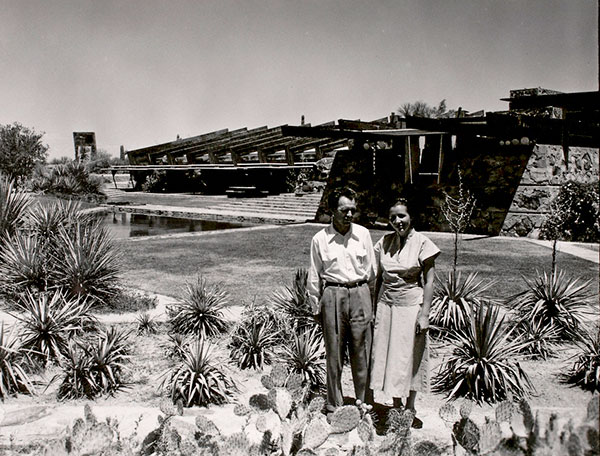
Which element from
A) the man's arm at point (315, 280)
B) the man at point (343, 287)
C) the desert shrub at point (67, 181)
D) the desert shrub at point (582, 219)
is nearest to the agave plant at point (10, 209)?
the man's arm at point (315, 280)

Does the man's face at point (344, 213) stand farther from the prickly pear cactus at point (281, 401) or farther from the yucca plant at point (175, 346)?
the yucca plant at point (175, 346)

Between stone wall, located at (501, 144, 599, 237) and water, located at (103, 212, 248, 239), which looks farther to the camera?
water, located at (103, 212, 248, 239)

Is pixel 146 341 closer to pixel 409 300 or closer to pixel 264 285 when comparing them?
pixel 264 285

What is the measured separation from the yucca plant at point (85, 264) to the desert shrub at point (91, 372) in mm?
2102

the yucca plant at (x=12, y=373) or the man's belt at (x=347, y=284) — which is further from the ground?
the man's belt at (x=347, y=284)

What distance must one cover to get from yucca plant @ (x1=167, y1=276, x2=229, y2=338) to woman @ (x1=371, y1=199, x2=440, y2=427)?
2614mm

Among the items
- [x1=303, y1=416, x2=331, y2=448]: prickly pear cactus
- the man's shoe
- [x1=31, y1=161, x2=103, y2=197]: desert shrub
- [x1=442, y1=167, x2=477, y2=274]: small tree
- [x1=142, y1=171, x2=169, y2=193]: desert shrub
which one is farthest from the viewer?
[x1=142, y1=171, x2=169, y2=193]: desert shrub

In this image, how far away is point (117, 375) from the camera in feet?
16.3

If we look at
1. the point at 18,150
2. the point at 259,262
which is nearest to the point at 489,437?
the point at 259,262

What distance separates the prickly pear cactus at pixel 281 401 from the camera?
8.33 ft

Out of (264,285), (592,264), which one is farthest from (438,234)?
(264,285)

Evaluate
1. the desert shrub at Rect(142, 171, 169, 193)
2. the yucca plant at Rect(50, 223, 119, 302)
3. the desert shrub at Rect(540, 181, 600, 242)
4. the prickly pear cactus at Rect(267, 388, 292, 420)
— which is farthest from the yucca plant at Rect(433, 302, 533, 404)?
the desert shrub at Rect(142, 171, 169, 193)

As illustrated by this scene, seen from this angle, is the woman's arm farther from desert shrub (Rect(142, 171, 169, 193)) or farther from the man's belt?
desert shrub (Rect(142, 171, 169, 193))

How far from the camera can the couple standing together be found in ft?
13.0
